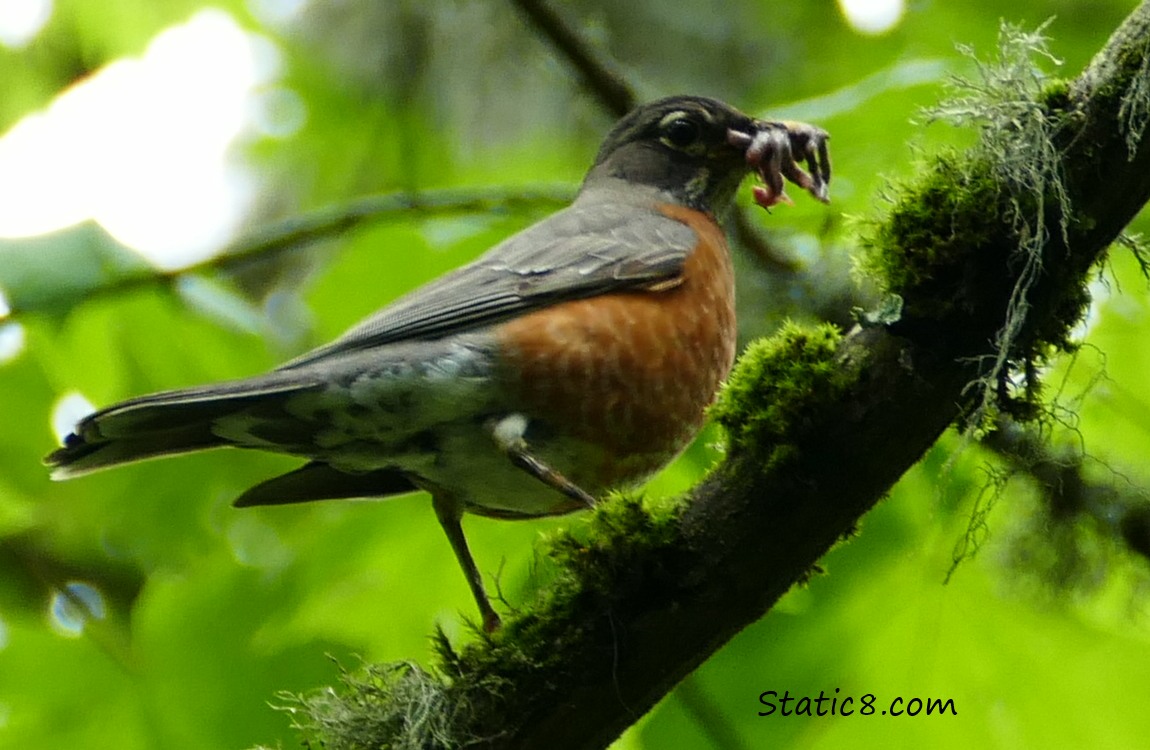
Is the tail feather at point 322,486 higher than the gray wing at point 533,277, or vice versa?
the gray wing at point 533,277

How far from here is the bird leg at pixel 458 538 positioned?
323 centimetres

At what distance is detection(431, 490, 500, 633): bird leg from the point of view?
10.6 feet

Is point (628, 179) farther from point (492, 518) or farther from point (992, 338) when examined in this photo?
point (992, 338)

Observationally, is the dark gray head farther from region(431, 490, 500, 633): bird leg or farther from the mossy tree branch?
the mossy tree branch

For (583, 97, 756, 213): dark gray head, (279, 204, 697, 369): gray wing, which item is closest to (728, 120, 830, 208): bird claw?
(279, 204, 697, 369): gray wing

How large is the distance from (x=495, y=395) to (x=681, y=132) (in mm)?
1472

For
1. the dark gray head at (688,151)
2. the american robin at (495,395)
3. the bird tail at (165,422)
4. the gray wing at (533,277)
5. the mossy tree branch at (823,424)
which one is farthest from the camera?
the dark gray head at (688,151)

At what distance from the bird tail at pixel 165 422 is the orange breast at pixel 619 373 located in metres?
0.61

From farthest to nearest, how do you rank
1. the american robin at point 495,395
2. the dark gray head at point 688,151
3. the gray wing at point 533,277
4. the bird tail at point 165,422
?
the dark gray head at point 688,151
the gray wing at point 533,277
the american robin at point 495,395
the bird tail at point 165,422

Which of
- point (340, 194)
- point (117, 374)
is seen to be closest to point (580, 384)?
point (117, 374)

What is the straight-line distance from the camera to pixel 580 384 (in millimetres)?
3230

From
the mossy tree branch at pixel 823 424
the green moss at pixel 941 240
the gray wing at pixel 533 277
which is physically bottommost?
the mossy tree branch at pixel 823 424

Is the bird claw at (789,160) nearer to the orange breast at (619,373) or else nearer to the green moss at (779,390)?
the orange breast at (619,373)

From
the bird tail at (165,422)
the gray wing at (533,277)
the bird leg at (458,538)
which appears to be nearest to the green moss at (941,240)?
the gray wing at (533,277)
